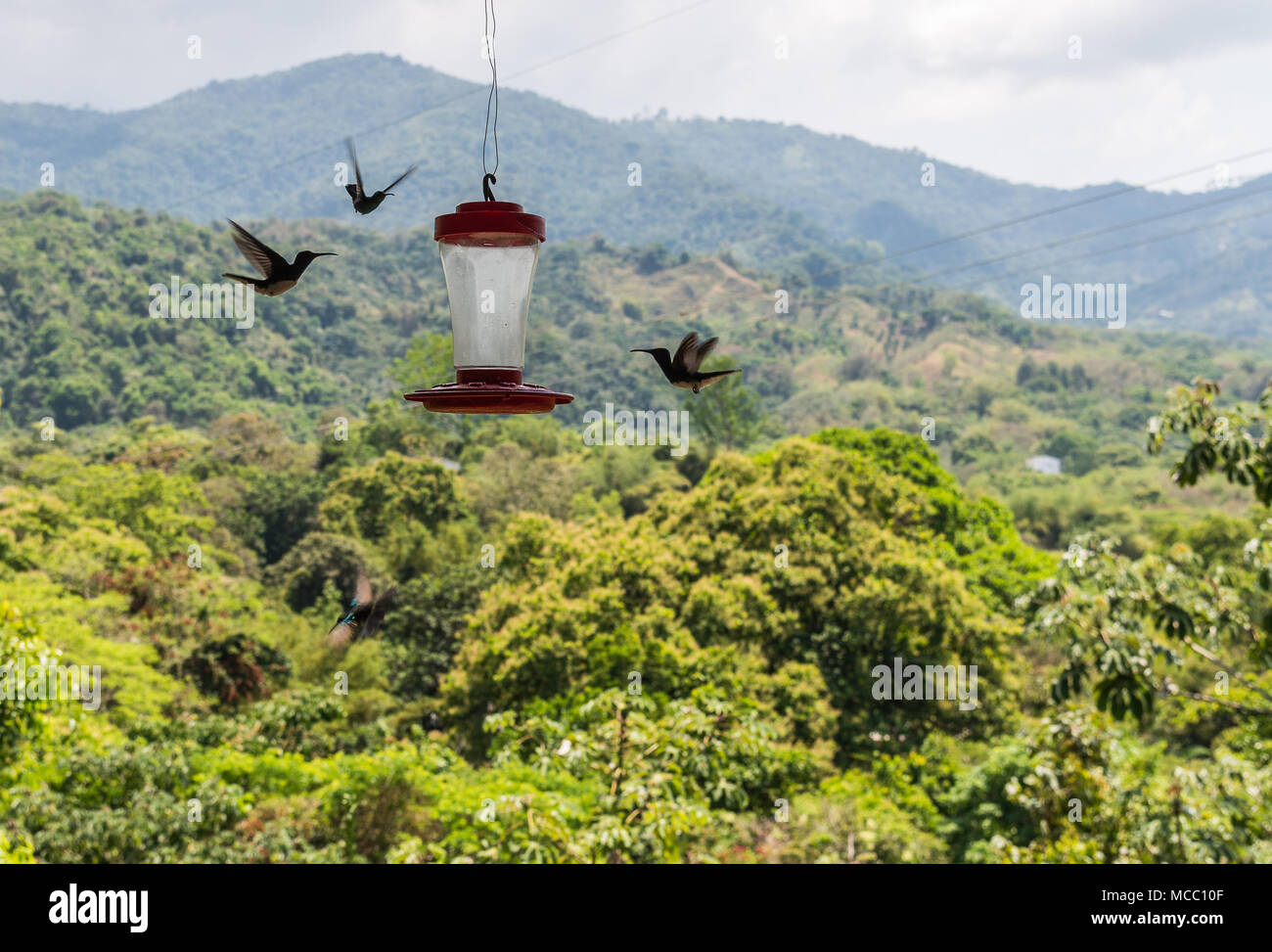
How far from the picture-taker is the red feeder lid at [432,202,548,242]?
6.79ft

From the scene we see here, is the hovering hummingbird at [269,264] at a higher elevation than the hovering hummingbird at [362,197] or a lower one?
lower

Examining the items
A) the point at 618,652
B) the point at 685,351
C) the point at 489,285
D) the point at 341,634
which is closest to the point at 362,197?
the point at 489,285

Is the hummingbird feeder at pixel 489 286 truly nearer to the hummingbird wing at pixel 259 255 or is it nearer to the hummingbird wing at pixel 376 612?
the hummingbird wing at pixel 259 255

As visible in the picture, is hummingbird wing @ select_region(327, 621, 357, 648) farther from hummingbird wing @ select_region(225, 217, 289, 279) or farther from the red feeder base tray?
hummingbird wing @ select_region(225, 217, 289, 279)

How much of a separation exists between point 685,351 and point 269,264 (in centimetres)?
76

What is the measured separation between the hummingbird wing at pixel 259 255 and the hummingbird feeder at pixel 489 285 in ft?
1.15

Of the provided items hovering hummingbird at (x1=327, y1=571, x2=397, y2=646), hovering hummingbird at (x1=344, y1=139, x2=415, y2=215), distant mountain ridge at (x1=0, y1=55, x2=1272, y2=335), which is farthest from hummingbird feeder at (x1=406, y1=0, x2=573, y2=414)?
distant mountain ridge at (x1=0, y1=55, x2=1272, y2=335)

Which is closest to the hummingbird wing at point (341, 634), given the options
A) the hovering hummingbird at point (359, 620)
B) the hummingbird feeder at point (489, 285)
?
the hovering hummingbird at point (359, 620)

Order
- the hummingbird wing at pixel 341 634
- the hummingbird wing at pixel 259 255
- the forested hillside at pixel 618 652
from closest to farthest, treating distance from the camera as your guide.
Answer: the hummingbird wing at pixel 259 255 < the hummingbird wing at pixel 341 634 < the forested hillside at pixel 618 652

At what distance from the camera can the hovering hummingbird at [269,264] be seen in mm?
1813

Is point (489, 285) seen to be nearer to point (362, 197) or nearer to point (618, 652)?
point (362, 197)
